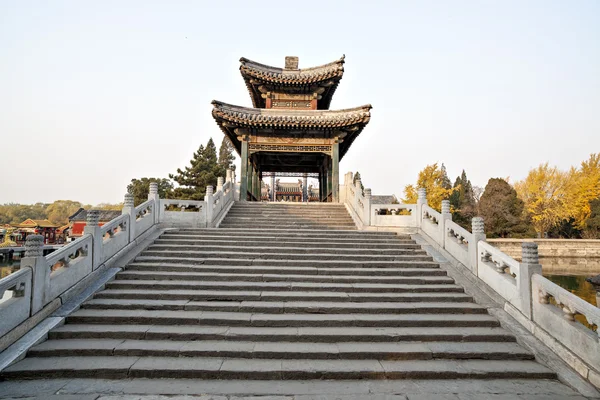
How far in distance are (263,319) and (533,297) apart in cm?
429

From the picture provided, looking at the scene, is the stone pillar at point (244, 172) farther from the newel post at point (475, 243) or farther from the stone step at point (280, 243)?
the newel post at point (475, 243)

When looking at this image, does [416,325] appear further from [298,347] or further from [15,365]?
[15,365]

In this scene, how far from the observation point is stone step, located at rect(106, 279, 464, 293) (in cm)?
585

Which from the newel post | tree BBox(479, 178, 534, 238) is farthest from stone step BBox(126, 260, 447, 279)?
tree BBox(479, 178, 534, 238)

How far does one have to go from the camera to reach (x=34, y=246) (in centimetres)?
482

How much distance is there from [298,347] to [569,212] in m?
35.3

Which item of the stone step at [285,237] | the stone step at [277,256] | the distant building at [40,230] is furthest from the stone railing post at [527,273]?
the distant building at [40,230]

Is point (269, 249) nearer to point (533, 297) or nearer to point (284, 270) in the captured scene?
point (284, 270)

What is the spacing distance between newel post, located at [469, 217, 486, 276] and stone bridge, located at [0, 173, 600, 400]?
39 mm

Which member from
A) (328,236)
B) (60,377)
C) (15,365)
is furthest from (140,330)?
(328,236)

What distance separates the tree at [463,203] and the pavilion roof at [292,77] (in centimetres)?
1716

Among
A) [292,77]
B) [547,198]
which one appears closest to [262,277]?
[292,77]

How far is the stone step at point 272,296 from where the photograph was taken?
552 centimetres

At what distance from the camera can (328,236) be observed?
28.2 ft
